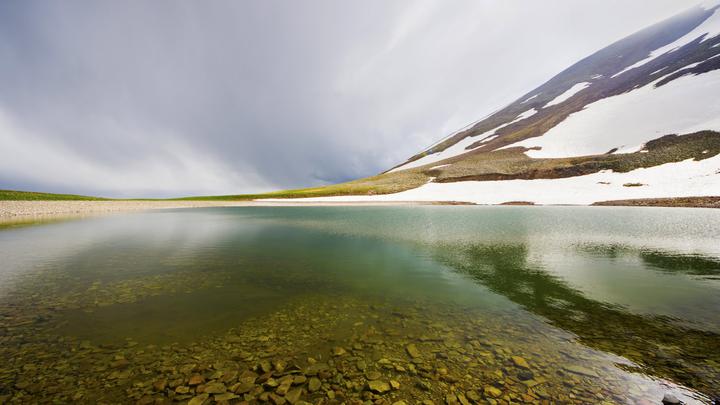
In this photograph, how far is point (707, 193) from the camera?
50094mm

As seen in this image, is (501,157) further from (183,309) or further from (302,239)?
(183,309)

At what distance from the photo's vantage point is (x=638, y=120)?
93.1m

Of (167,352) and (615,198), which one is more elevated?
(615,198)

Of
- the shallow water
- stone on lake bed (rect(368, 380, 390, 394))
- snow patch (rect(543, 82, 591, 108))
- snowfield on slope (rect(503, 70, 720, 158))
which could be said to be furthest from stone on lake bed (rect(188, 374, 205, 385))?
snow patch (rect(543, 82, 591, 108))

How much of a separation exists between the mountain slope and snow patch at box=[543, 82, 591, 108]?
24.2 feet

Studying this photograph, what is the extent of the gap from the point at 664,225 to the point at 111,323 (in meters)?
47.9

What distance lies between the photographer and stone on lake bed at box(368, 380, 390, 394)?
6594 mm

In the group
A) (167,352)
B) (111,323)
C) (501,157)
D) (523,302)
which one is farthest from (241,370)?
(501,157)

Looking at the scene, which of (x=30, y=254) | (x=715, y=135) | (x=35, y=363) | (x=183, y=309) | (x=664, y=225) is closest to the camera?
(x=35, y=363)

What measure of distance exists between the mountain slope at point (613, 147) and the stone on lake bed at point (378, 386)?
252ft

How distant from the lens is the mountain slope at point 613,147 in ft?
209

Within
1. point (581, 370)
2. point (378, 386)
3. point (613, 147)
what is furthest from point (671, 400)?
point (613, 147)

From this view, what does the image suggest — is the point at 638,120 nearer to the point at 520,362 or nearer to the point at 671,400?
the point at 671,400

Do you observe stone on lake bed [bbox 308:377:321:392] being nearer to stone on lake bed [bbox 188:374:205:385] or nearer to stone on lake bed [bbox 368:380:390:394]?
stone on lake bed [bbox 368:380:390:394]
